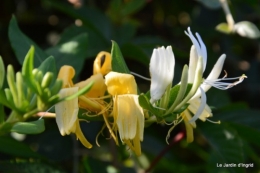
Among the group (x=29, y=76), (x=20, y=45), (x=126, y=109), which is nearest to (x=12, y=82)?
(x=29, y=76)

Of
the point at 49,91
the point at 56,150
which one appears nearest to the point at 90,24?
the point at 56,150

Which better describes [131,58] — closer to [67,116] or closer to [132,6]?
[132,6]

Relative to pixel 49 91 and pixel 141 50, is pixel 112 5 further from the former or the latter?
pixel 49 91

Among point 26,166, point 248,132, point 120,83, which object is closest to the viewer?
point 120,83

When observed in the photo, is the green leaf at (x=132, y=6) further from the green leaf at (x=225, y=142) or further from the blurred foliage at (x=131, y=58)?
the green leaf at (x=225, y=142)

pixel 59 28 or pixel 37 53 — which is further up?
pixel 37 53

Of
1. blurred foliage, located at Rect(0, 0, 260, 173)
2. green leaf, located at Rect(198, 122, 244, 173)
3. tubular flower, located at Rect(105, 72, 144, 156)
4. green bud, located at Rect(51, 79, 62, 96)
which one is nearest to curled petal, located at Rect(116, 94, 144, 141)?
tubular flower, located at Rect(105, 72, 144, 156)

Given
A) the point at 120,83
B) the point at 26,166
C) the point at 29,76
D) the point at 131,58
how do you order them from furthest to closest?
1. the point at 131,58
2. the point at 26,166
3. the point at 120,83
4. the point at 29,76
